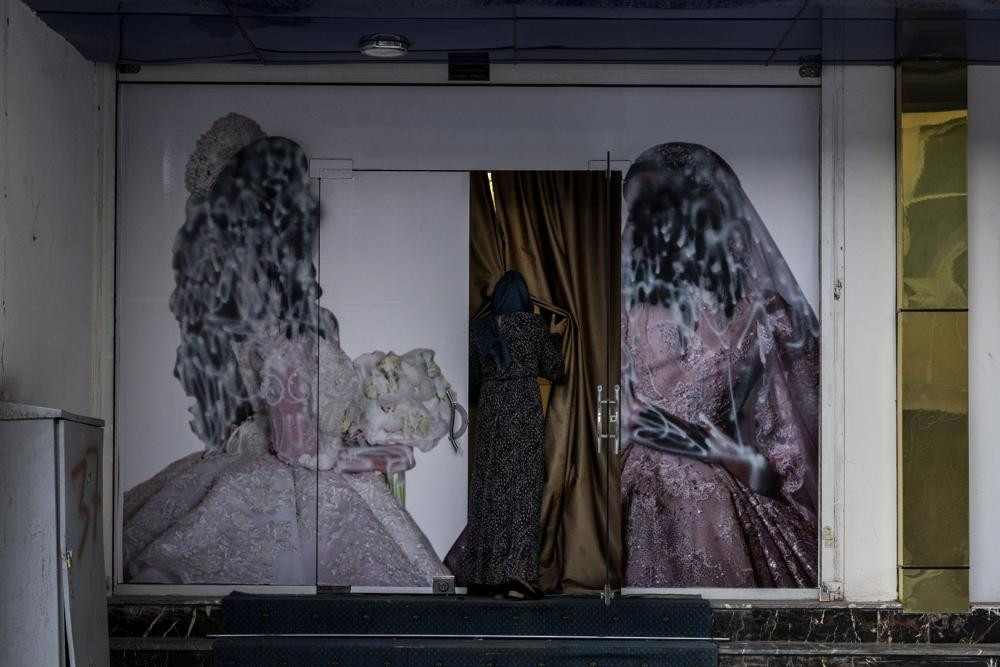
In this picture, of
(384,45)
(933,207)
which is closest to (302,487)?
(384,45)

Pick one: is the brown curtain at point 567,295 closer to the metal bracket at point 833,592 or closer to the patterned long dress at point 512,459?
the patterned long dress at point 512,459

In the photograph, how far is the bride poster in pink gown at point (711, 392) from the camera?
6.15 metres

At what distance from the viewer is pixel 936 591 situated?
19.5 feet

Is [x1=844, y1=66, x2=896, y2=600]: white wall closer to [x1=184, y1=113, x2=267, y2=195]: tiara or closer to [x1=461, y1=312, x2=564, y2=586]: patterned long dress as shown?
[x1=461, y1=312, x2=564, y2=586]: patterned long dress

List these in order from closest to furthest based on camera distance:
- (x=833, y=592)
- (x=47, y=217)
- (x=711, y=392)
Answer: (x=47, y=217) < (x=833, y=592) < (x=711, y=392)

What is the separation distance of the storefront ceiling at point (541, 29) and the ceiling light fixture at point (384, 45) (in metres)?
0.05

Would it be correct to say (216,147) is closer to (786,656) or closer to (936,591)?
(786,656)

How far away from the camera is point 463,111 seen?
20.6 ft

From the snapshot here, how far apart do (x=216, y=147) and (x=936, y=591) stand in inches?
162

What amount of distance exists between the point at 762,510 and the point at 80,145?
3.75 metres

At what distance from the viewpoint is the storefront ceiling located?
16.9 ft

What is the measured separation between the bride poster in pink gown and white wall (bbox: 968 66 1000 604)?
77 cm

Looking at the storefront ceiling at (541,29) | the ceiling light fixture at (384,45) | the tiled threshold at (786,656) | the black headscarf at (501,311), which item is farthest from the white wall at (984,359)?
the ceiling light fixture at (384,45)

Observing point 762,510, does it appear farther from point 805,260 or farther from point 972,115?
point 972,115
